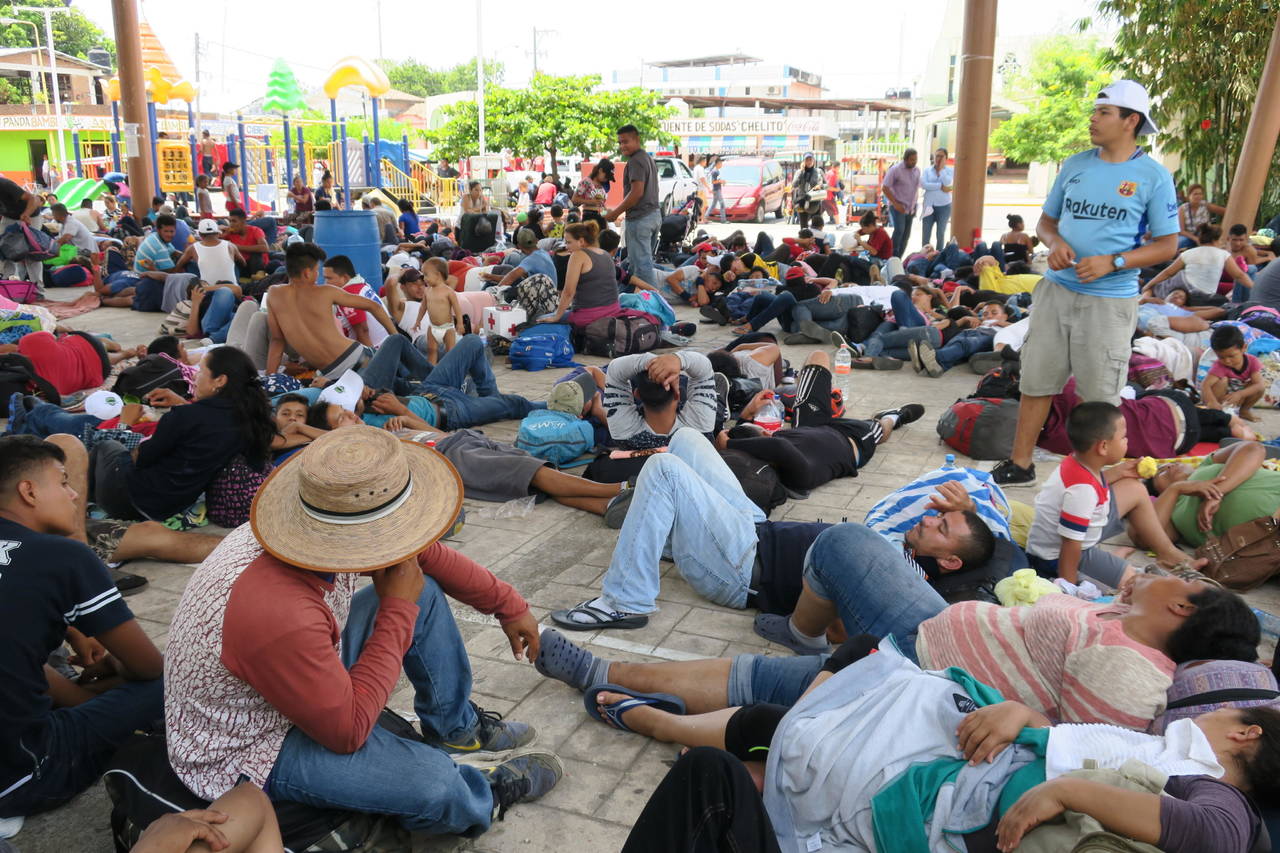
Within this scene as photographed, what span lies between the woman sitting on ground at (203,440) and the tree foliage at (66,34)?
55401 millimetres

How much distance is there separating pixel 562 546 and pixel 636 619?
1.01 meters

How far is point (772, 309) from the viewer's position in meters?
9.58

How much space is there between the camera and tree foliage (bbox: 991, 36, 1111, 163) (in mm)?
34344

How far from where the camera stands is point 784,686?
297 cm

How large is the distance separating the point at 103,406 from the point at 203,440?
1.77 m

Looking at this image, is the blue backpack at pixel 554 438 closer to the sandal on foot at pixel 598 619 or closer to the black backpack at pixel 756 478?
the black backpack at pixel 756 478

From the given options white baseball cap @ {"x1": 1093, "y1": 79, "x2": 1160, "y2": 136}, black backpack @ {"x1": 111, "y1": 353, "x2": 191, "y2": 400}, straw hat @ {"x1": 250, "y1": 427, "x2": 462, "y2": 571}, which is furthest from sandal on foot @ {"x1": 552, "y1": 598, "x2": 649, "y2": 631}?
black backpack @ {"x1": 111, "y1": 353, "x2": 191, "y2": 400}

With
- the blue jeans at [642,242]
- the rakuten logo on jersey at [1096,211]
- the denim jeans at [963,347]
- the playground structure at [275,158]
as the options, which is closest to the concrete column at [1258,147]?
the denim jeans at [963,347]

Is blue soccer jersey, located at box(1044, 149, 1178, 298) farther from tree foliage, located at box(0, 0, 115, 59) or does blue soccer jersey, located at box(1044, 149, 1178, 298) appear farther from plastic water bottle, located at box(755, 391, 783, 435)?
tree foliage, located at box(0, 0, 115, 59)

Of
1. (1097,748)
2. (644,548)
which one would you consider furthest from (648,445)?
(1097,748)

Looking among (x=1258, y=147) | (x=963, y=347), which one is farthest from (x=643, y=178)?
(x=1258, y=147)

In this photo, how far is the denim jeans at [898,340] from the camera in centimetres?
856

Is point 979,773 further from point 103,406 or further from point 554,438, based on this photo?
point 103,406

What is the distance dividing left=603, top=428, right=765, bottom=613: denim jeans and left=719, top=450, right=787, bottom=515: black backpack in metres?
0.87
